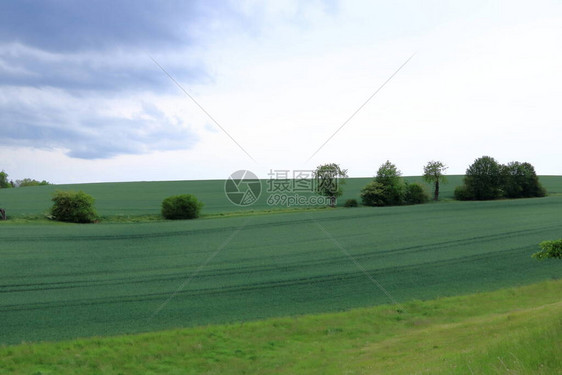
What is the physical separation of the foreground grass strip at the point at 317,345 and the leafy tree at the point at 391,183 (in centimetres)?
3823

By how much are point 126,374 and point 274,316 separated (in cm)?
665

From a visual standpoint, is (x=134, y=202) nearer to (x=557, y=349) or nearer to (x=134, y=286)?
(x=134, y=286)

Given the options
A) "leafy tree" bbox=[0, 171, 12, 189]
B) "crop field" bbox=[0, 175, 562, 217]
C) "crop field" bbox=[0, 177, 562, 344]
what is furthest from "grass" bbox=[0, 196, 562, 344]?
"leafy tree" bbox=[0, 171, 12, 189]

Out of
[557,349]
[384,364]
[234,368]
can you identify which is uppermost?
[557,349]

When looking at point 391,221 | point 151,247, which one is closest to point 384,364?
point 151,247

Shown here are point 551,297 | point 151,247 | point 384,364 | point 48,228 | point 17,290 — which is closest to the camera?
point 384,364

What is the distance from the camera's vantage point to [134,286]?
66.8ft

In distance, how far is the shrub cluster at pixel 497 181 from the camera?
191 ft

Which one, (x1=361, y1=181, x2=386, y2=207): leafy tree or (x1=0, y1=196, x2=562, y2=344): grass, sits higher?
(x1=361, y1=181, x2=386, y2=207): leafy tree

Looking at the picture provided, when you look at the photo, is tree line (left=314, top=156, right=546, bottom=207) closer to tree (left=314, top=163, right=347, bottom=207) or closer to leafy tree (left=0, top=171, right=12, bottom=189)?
tree (left=314, top=163, right=347, bottom=207)

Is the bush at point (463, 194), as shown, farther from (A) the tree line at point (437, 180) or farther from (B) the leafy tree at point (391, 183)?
(B) the leafy tree at point (391, 183)

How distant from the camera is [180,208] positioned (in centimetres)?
4609

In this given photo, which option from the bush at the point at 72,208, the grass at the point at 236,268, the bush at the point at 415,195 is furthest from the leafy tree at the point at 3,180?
the bush at the point at 415,195

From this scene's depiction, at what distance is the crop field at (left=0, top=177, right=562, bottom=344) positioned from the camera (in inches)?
670
